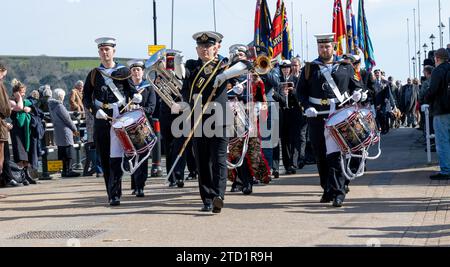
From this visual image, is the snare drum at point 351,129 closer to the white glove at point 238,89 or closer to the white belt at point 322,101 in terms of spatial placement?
the white belt at point 322,101

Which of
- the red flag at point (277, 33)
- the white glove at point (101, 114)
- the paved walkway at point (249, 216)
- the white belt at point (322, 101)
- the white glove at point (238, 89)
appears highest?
the red flag at point (277, 33)

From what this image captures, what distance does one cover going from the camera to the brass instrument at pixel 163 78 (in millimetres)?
13161

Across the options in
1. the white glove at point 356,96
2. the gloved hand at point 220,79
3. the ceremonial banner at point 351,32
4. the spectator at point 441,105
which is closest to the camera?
the gloved hand at point 220,79

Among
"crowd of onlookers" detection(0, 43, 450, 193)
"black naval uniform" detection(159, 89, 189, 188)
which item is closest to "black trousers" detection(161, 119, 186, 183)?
"black naval uniform" detection(159, 89, 189, 188)

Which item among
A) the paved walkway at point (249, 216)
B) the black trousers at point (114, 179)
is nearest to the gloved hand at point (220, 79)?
the paved walkway at point (249, 216)

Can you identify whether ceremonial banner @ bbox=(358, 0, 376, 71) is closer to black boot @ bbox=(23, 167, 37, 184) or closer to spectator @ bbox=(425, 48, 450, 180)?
spectator @ bbox=(425, 48, 450, 180)

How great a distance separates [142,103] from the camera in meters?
15.1

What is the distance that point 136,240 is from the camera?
9.76m

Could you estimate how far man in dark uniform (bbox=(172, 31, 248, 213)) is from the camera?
12.2 meters

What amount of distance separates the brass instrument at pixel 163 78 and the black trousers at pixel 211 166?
147 centimetres

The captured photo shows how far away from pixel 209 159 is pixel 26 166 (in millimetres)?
7224
